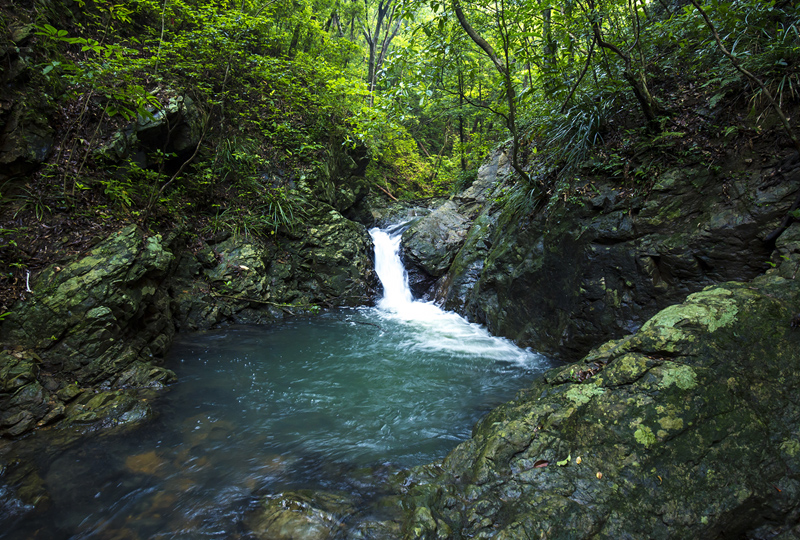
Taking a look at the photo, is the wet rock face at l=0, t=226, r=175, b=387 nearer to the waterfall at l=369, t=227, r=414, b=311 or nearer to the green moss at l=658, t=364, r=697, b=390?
the waterfall at l=369, t=227, r=414, b=311

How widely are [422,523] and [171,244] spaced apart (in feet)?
19.8

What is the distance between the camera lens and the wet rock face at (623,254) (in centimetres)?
331

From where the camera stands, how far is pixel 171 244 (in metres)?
5.88

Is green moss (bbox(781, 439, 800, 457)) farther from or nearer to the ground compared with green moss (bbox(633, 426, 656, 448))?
farther from the ground

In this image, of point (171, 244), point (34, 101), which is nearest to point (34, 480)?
A: point (171, 244)

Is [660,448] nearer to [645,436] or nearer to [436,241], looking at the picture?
[645,436]

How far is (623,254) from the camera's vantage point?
422cm

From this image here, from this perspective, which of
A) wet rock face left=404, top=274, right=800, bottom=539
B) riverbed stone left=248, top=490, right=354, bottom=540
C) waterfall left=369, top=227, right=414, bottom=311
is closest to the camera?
wet rock face left=404, top=274, right=800, bottom=539

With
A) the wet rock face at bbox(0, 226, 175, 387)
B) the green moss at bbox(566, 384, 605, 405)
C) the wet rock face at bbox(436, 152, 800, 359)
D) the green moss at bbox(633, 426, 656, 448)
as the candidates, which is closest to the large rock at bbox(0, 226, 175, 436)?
the wet rock face at bbox(0, 226, 175, 387)

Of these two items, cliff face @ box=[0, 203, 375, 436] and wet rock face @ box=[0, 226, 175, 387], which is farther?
wet rock face @ box=[0, 226, 175, 387]

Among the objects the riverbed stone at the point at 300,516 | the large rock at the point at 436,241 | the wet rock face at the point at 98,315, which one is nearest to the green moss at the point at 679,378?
the riverbed stone at the point at 300,516

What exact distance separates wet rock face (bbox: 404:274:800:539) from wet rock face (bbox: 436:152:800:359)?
104 centimetres

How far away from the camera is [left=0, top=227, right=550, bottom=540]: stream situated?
8.11 ft

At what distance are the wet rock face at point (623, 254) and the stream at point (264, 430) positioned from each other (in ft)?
2.32
